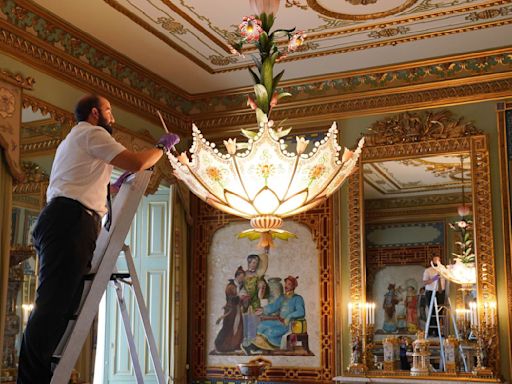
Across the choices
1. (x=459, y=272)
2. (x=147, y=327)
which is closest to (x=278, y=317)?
(x=459, y=272)

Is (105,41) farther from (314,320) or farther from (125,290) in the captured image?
(314,320)

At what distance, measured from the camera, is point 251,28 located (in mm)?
4156

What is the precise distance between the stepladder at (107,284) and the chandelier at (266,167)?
110 cm

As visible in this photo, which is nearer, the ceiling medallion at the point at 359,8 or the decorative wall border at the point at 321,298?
the ceiling medallion at the point at 359,8

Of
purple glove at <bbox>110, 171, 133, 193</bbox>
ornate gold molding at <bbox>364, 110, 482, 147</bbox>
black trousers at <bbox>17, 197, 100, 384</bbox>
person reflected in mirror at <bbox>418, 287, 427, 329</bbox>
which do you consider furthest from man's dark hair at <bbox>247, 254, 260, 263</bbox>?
black trousers at <bbox>17, 197, 100, 384</bbox>

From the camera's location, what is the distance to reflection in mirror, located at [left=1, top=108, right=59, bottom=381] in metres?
5.00

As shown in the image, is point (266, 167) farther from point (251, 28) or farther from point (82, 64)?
point (82, 64)

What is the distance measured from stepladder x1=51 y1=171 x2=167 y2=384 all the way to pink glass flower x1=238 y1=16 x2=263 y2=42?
1297 millimetres

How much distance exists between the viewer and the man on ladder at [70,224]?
2.98m

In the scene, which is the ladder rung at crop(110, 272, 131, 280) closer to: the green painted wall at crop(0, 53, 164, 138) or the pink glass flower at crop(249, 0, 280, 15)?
the pink glass flower at crop(249, 0, 280, 15)

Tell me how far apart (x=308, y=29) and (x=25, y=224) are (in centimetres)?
262

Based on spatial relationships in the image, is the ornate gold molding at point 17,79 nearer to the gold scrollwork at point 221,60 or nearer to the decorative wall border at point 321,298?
the gold scrollwork at point 221,60

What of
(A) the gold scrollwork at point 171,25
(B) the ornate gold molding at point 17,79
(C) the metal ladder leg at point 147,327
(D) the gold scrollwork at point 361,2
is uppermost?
(D) the gold scrollwork at point 361,2

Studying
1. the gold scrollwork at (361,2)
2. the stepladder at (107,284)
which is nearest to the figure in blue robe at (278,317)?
the gold scrollwork at (361,2)
